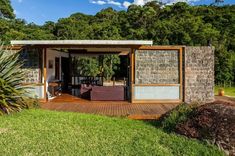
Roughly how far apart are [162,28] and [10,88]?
80.8 ft

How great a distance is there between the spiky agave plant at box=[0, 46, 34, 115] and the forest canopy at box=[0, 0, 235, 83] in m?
17.4

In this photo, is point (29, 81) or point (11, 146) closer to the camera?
point (11, 146)

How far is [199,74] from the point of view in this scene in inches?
526

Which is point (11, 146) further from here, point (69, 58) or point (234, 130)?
point (69, 58)

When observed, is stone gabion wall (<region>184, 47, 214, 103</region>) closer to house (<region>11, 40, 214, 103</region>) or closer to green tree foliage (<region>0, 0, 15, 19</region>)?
house (<region>11, 40, 214, 103</region>)

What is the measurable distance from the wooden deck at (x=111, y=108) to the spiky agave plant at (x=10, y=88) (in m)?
1.76

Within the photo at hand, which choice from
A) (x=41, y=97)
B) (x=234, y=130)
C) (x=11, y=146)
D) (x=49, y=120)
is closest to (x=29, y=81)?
(x=41, y=97)

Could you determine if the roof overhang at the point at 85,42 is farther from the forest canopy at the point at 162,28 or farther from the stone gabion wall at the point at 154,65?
the forest canopy at the point at 162,28

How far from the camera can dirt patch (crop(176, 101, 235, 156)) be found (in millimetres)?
6156

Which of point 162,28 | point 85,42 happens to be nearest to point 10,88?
point 85,42

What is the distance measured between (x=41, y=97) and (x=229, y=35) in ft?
83.4

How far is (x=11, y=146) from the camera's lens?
6.10 meters

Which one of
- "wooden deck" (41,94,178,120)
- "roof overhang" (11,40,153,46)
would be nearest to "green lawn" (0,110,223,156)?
"wooden deck" (41,94,178,120)

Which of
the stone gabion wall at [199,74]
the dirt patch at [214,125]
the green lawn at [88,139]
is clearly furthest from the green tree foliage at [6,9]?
the dirt patch at [214,125]
